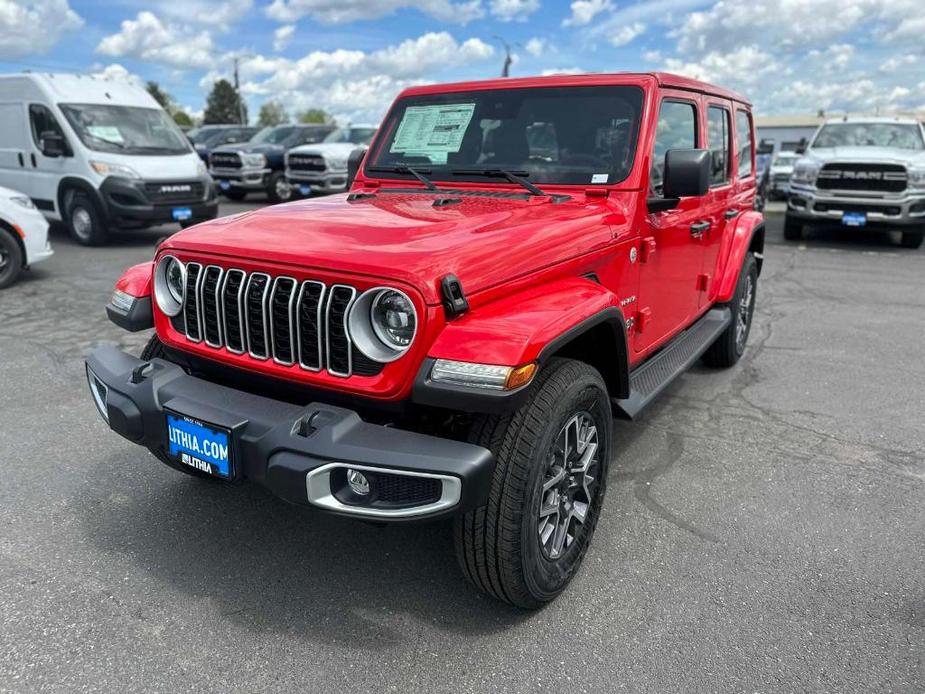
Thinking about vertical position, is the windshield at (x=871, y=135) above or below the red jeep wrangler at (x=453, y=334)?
above

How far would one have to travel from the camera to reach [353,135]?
1742 centimetres

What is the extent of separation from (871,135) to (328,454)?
12.9m

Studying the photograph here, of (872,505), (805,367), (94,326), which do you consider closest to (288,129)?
(94,326)

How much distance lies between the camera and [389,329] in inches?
93.0

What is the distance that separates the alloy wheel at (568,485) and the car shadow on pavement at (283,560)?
0.32 metres

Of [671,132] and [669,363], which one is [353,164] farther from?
[669,363]

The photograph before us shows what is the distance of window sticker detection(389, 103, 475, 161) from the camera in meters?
3.84

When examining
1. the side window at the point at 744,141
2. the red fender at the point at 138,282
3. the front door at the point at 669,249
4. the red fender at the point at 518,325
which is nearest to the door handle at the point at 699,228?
the front door at the point at 669,249

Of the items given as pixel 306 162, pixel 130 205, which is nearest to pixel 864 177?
pixel 306 162

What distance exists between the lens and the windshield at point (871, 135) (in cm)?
1181

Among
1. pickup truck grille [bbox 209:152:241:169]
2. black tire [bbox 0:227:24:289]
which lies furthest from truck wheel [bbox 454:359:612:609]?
pickup truck grille [bbox 209:152:241:169]

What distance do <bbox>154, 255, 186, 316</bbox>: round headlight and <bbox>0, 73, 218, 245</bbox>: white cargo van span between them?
817cm

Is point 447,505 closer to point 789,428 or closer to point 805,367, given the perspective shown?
point 789,428

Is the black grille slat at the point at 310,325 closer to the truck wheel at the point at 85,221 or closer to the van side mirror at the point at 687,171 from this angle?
the van side mirror at the point at 687,171
